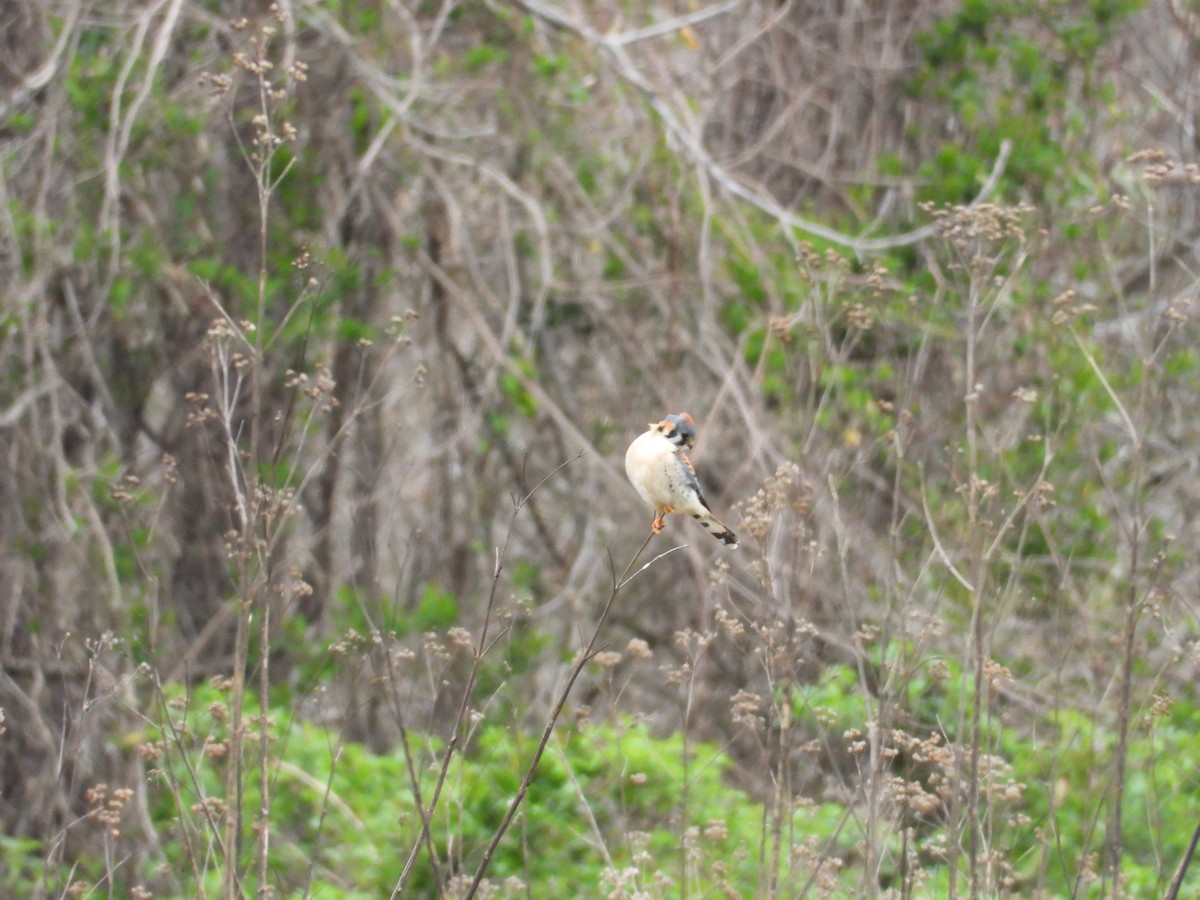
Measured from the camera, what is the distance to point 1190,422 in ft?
27.4

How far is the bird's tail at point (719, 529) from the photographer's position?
356cm

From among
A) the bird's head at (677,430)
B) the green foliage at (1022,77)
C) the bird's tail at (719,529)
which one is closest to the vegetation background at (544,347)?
the green foliage at (1022,77)

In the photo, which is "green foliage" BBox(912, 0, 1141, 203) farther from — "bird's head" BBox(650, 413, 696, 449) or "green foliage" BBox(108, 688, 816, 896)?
"bird's head" BBox(650, 413, 696, 449)

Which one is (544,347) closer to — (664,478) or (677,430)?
(677,430)

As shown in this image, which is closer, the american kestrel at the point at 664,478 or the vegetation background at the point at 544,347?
the american kestrel at the point at 664,478

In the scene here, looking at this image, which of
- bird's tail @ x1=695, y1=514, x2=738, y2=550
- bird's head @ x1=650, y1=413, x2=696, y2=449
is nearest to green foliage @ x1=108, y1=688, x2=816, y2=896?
bird's tail @ x1=695, y1=514, x2=738, y2=550

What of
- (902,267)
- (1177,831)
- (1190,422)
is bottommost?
(1177,831)

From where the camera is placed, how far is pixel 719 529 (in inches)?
143

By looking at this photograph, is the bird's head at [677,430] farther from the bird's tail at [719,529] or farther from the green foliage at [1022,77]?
the green foliage at [1022,77]

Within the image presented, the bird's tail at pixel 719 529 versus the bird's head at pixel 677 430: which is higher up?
the bird's head at pixel 677 430

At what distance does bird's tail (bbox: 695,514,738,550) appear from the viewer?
11.7ft

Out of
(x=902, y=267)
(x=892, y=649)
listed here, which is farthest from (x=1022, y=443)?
(x=892, y=649)

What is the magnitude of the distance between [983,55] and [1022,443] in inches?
83.9

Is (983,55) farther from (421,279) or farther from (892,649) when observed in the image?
(892,649)
